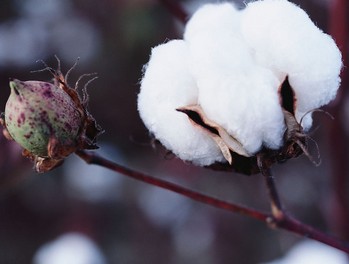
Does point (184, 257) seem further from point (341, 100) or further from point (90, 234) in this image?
point (341, 100)

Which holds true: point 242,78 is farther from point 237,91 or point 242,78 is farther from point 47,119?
point 47,119

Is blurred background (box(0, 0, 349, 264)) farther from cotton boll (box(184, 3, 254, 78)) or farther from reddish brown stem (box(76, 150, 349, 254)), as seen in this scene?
cotton boll (box(184, 3, 254, 78))

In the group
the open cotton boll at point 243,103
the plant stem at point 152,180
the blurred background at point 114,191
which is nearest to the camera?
the open cotton boll at point 243,103

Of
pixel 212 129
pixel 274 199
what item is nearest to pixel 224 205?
pixel 274 199

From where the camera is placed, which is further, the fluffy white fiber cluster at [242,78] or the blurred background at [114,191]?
the blurred background at [114,191]

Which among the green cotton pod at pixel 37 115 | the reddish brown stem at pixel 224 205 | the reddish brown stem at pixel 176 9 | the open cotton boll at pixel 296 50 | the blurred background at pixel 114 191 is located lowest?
→ the blurred background at pixel 114 191

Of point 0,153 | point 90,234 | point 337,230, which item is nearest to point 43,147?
point 0,153

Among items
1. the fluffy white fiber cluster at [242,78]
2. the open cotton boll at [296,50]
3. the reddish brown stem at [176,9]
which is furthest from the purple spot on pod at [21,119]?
the reddish brown stem at [176,9]

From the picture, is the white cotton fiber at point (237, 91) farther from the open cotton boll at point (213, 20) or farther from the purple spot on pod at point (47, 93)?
the purple spot on pod at point (47, 93)
